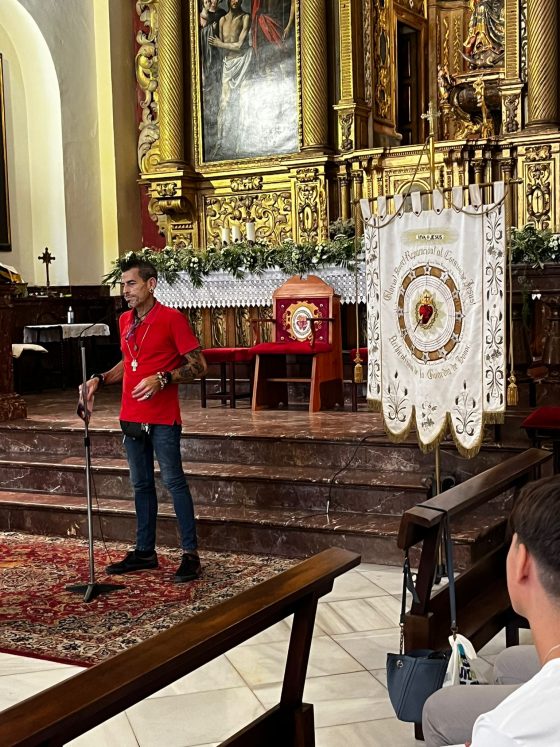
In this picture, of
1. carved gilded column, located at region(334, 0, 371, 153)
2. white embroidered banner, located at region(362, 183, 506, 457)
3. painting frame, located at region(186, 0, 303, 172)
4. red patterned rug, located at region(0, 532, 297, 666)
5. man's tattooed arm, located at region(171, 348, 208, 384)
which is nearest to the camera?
red patterned rug, located at region(0, 532, 297, 666)

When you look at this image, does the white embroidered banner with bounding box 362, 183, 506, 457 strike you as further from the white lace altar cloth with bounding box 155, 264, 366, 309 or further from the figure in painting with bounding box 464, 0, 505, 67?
the figure in painting with bounding box 464, 0, 505, 67

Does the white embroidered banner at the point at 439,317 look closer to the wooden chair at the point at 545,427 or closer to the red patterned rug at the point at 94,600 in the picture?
the wooden chair at the point at 545,427

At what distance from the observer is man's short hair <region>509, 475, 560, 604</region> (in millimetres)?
1661

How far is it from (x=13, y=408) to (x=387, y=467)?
3332mm

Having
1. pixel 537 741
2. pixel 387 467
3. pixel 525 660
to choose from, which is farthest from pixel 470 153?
pixel 537 741

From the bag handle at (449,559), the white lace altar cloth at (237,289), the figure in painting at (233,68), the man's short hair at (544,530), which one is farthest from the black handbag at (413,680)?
the figure in painting at (233,68)

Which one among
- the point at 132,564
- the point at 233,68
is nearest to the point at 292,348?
the point at 132,564

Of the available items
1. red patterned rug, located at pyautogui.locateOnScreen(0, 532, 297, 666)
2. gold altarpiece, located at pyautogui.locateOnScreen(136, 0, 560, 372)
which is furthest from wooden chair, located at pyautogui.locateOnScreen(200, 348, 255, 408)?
red patterned rug, located at pyautogui.locateOnScreen(0, 532, 297, 666)

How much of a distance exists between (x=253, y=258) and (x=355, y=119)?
8.51 ft

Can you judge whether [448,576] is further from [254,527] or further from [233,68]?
[233,68]

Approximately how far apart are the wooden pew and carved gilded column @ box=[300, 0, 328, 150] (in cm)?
728

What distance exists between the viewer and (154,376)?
5.39 metres

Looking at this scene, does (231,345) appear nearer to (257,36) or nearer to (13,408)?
(13,408)

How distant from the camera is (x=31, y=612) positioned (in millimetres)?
5145
